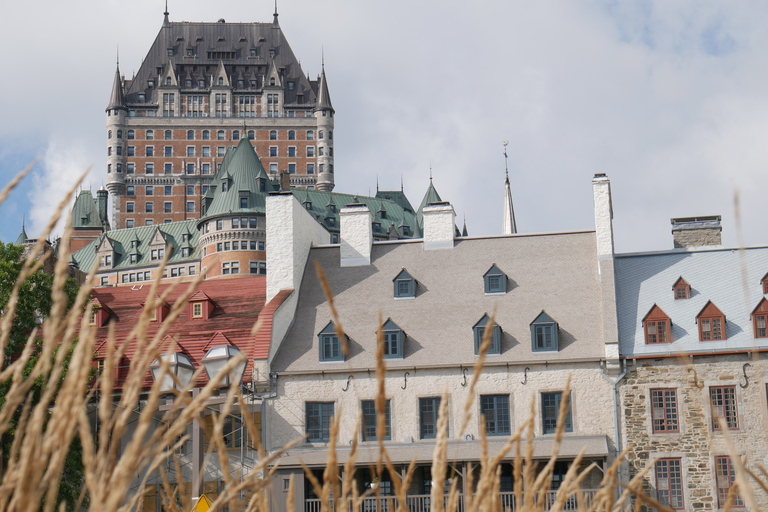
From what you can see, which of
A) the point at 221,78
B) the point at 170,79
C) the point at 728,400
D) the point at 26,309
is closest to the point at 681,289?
the point at 728,400

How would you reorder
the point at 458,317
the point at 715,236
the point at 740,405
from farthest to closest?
1. the point at 715,236
2. the point at 458,317
3. the point at 740,405

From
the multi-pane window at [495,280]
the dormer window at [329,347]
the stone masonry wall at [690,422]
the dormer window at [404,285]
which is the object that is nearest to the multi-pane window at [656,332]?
the stone masonry wall at [690,422]

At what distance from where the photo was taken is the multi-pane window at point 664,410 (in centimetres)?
2864

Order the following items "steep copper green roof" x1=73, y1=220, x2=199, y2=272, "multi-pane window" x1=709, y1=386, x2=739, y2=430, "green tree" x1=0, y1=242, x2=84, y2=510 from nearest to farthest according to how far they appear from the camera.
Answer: "green tree" x1=0, y1=242, x2=84, y2=510, "multi-pane window" x1=709, y1=386, x2=739, y2=430, "steep copper green roof" x1=73, y1=220, x2=199, y2=272

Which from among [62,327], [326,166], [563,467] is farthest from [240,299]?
[326,166]

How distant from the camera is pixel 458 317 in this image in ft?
102

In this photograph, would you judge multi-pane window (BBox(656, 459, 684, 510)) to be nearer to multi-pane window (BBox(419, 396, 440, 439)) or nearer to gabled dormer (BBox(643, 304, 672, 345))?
gabled dormer (BBox(643, 304, 672, 345))

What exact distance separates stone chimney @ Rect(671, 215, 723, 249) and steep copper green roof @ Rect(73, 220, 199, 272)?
70.7 meters

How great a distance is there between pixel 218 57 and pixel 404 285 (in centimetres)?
10240

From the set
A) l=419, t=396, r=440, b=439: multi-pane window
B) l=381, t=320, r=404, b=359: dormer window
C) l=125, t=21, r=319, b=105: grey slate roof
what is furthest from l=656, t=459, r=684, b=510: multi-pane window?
l=125, t=21, r=319, b=105: grey slate roof

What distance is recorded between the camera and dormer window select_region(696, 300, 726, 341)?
29078mm

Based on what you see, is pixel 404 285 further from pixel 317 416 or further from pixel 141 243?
pixel 141 243

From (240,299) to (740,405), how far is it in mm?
15558

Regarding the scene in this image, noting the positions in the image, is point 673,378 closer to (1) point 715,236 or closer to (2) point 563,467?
(2) point 563,467
